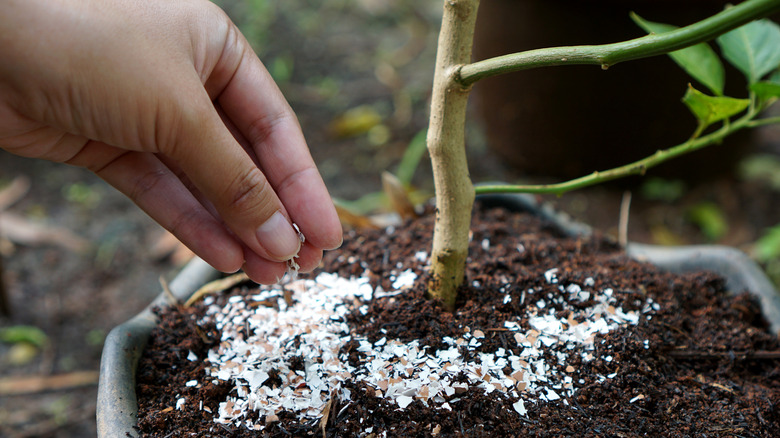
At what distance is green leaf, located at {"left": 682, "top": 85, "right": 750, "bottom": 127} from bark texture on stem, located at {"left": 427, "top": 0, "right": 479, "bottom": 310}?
297mm

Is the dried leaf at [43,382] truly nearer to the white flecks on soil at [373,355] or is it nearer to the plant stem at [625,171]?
the white flecks on soil at [373,355]

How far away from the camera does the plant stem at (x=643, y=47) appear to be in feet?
1.55

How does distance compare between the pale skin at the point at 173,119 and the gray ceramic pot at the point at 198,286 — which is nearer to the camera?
the pale skin at the point at 173,119

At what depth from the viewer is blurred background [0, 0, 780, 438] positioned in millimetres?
1573

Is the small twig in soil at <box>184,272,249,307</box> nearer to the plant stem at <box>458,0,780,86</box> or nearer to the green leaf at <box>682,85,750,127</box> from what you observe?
the plant stem at <box>458,0,780,86</box>

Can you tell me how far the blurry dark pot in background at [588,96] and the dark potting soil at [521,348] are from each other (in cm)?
87

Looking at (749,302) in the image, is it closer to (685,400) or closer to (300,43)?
(685,400)

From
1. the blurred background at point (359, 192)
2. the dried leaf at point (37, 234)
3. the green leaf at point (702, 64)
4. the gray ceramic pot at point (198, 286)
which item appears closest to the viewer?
the gray ceramic pot at point (198, 286)

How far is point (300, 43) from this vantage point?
275cm

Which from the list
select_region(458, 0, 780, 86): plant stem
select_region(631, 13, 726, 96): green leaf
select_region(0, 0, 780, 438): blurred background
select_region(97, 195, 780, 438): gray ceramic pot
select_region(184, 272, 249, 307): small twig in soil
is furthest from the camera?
select_region(0, 0, 780, 438): blurred background

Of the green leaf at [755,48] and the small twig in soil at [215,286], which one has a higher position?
the green leaf at [755,48]

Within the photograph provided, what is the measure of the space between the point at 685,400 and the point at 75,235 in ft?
6.20

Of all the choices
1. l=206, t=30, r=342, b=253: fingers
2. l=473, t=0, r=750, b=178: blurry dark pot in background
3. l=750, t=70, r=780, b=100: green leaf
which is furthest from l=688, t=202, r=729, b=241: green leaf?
l=206, t=30, r=342, b=253: fingers

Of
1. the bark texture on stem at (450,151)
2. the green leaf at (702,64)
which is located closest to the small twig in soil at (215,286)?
the bark texture on stem at (450,151)
